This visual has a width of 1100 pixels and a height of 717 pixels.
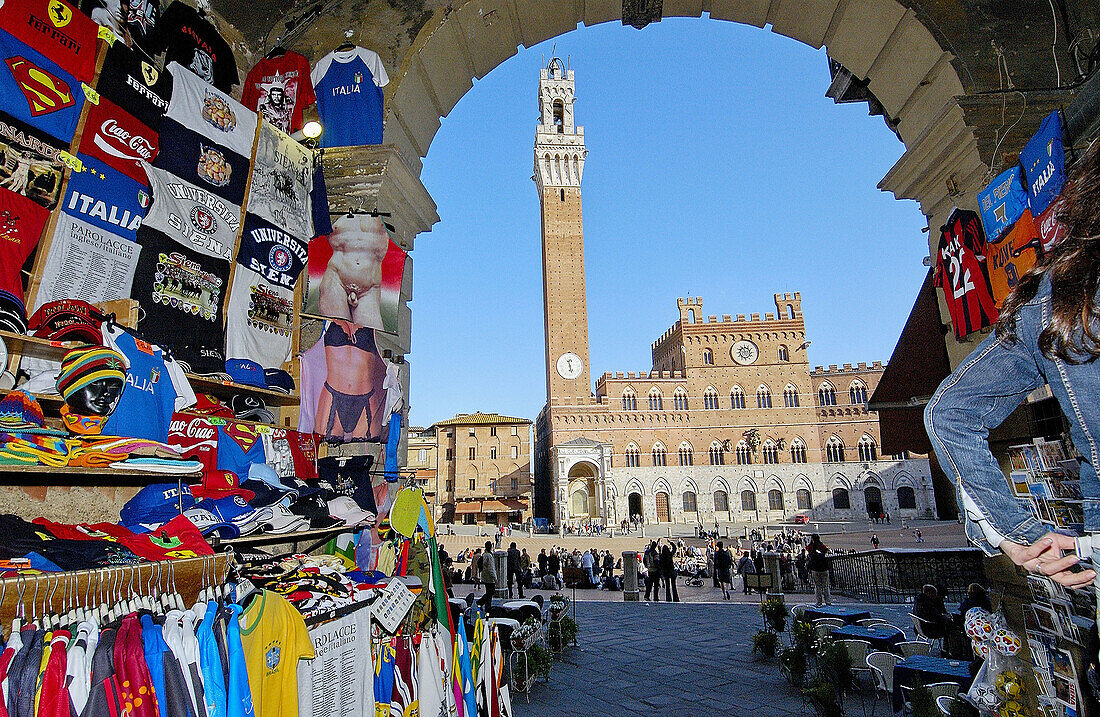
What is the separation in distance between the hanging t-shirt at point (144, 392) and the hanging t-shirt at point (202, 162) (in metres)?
1.02

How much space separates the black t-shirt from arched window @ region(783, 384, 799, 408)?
124ft

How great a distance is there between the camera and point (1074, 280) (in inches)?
34.8

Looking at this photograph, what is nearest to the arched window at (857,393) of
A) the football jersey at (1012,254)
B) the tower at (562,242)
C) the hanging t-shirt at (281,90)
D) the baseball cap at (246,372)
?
the tower at (562,242)

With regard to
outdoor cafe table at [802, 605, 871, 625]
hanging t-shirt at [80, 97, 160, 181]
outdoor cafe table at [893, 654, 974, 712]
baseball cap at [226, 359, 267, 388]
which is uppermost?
hanging t-shirt at [80, 97, 160, 181]

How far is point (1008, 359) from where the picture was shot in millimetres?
968

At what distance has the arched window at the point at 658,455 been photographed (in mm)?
35812

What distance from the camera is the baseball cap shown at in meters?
2.98

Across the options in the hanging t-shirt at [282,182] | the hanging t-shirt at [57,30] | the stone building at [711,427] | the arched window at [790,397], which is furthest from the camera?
the arched window at [790,397]

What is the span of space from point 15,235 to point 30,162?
11.9 inches

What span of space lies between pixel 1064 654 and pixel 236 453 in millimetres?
3387

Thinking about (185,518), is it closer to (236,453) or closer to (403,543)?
(236,453)

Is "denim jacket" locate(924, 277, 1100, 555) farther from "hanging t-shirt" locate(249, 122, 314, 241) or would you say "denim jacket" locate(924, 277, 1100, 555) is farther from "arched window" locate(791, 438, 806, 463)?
"arched window" locate(791, 438, 806, 463)

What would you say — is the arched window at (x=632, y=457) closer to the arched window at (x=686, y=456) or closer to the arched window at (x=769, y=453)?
the arched window at (x=686, y=456)

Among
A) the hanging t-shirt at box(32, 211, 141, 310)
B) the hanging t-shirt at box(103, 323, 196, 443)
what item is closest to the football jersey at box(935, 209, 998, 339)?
the hanging t-shirt at box(103, 323, 196, 443)
